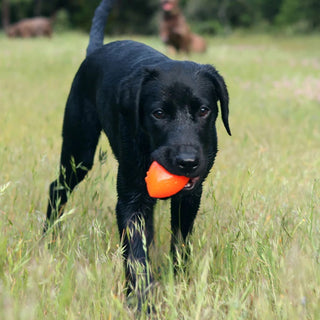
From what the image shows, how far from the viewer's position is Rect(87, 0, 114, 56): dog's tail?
14.7ft

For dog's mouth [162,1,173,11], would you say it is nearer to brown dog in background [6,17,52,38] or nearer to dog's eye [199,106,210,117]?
Result: dog's eye [199,106,210,117]

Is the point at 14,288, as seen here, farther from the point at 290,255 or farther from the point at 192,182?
the point at 290,255

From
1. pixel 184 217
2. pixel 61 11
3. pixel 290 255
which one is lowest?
pixel 61 11

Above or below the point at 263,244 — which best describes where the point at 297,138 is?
below

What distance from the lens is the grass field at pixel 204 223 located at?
2.25 m

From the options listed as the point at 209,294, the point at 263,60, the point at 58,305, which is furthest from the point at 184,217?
the point at 263,60

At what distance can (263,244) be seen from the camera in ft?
9.14

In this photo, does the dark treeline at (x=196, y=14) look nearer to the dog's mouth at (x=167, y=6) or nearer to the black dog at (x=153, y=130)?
the dog's mouth at (x=167, y=6)

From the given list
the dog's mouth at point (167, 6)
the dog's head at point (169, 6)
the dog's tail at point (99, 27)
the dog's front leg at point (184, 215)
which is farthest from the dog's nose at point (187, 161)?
the dog's mouth at point (167, 6)

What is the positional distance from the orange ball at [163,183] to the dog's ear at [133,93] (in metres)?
0.33

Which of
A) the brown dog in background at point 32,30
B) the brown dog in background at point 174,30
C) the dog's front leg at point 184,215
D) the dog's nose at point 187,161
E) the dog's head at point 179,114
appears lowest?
the brown dog in background at point 32,30

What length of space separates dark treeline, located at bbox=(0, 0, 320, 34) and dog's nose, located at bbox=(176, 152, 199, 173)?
3727cm

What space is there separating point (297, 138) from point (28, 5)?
45.2m

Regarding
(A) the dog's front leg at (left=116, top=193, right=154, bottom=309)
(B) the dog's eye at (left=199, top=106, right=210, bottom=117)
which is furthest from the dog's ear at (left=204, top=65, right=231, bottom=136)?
(A) the dog's front leg at (left=116, top=193, right=154, bottom=309)
